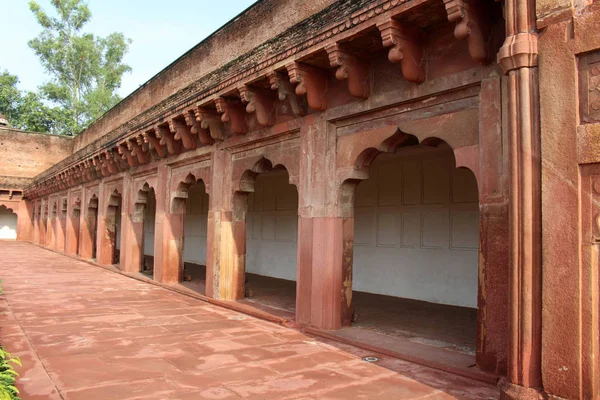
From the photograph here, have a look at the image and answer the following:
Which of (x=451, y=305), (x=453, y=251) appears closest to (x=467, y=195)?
(x=453, y=251)

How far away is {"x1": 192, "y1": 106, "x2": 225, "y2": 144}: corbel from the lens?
24.7 feet

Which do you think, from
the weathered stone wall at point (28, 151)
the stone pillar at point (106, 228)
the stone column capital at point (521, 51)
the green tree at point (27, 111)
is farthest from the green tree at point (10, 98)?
the stone column capital at point (521, 51)

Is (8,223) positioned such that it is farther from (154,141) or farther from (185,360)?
(185,360)

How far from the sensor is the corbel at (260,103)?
6426mm

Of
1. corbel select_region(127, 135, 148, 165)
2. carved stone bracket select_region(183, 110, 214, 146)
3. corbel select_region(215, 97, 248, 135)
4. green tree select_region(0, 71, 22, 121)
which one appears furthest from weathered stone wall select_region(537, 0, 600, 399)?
green tree select_region(0, 71, 22, 121)

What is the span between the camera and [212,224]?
26.4 ft

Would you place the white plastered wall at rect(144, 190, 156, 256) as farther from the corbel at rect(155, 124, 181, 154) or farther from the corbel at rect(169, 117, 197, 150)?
the corbel at rect(169, 117, 197, 150)

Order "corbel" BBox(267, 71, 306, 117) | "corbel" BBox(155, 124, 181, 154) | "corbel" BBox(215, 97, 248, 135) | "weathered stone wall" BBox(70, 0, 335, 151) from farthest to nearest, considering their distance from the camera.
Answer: "corbel" BBox(155, 124, 181, 154) → "corbel" BBox(215, 97, 248, 135) → "weathered stone wall" BBox(70, 0, 335, 151) → "corbel" BBox(267, 71, 306, 117)

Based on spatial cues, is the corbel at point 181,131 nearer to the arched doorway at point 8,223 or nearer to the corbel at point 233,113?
the corbel at point 233,113

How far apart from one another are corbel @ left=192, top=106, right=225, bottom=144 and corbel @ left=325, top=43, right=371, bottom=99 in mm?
2896

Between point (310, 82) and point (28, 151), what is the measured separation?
2603 cm

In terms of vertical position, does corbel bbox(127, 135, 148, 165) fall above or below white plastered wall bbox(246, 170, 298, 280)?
above

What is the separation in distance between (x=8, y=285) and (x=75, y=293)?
1.79 metres

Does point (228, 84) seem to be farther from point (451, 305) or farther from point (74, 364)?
point (451, 305)
